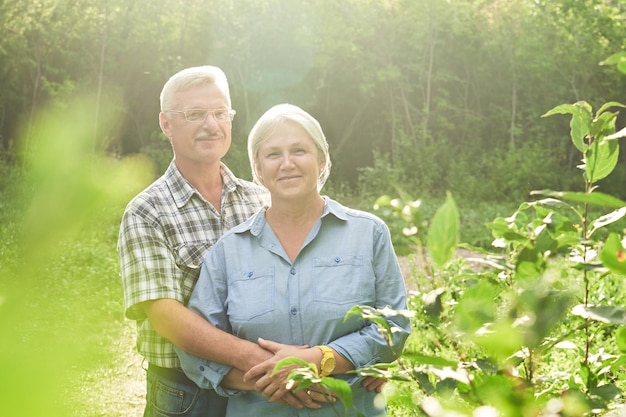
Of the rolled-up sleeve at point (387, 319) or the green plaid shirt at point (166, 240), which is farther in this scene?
the green plaid shirt at point (166, 240)

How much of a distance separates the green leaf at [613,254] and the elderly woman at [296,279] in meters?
1.42

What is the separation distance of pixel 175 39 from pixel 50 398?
23.0 m

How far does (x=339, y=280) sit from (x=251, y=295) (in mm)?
263

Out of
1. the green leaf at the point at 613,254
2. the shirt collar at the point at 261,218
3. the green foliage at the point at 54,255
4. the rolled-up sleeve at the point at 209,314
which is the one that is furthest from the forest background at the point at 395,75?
the green foliage at the point at 54,255

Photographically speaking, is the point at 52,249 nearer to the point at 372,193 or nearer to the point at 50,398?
the point at 50,398

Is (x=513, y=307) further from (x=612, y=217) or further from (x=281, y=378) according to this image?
(x=281, y=378)

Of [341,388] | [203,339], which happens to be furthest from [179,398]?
[341,388]

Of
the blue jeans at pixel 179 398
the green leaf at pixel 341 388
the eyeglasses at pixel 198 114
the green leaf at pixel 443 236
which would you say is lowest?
the blue jeans at pixel 179 398

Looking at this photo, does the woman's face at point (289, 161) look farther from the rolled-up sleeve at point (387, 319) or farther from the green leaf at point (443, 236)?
the green leaf at point (443, 236)

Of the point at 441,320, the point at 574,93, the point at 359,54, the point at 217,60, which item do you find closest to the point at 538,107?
the point at 574,93

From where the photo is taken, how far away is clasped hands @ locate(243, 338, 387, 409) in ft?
6.76

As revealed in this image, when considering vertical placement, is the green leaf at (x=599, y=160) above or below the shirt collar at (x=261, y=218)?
above

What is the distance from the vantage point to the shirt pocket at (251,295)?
2.21 m

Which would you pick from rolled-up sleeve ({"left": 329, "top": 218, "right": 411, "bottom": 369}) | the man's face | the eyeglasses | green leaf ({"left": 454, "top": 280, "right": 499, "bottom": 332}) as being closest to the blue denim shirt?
rolled-up sleeve ({"left": 329, "top": 218, "right": 411, "bottom": 369})
